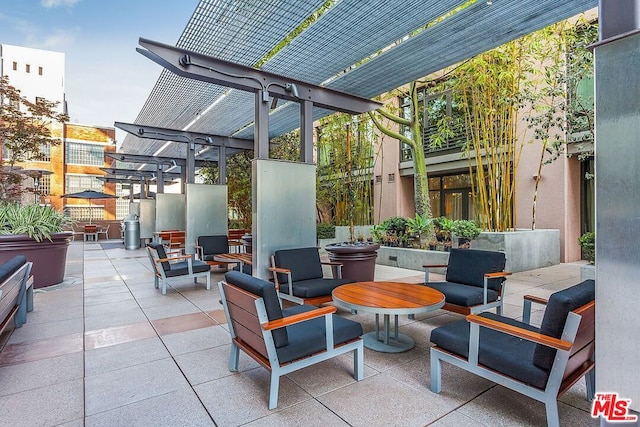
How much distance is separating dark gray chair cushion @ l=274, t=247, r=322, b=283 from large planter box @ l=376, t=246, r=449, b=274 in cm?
304

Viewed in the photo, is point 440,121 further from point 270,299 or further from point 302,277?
point 270,299

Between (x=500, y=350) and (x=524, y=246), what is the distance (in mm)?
5548

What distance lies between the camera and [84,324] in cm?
378

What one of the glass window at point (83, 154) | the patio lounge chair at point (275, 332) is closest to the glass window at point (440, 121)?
the patio lounge chair at point (275, 332)

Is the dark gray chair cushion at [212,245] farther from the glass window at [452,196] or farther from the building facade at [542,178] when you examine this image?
the glass window at [452,196]

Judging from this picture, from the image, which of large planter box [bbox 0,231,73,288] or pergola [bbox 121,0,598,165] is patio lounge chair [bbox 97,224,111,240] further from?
pergola [bbox 121,0,598,165]

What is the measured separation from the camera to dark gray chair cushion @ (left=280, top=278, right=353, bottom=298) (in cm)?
374

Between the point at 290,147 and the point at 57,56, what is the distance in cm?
2457

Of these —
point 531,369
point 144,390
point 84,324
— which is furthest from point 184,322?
point 531,369

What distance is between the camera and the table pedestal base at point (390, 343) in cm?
296

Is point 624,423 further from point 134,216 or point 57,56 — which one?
point 57,56

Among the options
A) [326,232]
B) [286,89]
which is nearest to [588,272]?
[286,89]

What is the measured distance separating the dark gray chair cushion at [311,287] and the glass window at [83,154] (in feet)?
82.7

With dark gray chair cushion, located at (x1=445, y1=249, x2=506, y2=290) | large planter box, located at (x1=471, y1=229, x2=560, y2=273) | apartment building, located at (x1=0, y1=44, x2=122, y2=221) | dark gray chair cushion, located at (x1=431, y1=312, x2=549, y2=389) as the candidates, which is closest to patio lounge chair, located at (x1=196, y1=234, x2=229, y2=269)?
dark gray chair cushion, located at (x1=445, y1=249, x2=506, y2=290)
